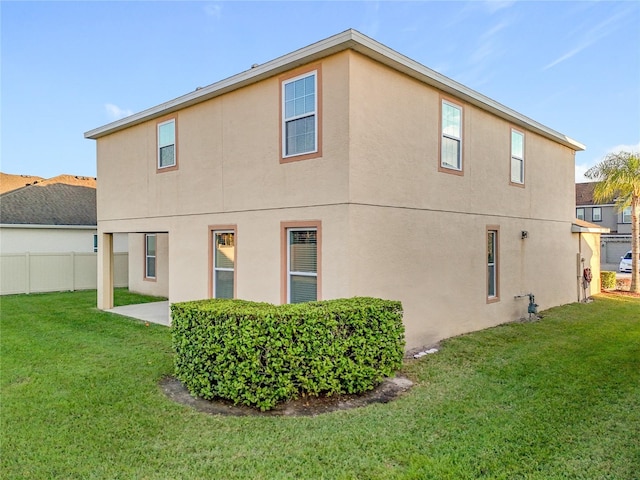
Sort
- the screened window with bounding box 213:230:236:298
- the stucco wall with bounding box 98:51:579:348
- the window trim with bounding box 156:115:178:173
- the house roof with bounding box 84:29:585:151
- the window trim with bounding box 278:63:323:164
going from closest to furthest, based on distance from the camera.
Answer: the house roof with bounding box 84:29:585:151 < the stucco wall with bounding box 98:51:579:348 < the window trim with bounding box 278:63:323:164 < the screened window with bounding box 213:230:236:298 < the window trim with bounding box 156:115:178:173

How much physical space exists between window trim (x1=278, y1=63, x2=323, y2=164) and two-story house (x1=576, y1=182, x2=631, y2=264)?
32.2 meters

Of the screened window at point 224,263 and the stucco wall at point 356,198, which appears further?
the screened window at point 224,263

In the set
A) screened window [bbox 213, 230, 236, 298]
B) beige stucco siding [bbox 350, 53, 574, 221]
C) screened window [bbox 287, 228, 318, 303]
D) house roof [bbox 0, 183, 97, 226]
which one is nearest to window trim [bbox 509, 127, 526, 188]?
beige stucco siding [bbox 350, 53, 574, 221]

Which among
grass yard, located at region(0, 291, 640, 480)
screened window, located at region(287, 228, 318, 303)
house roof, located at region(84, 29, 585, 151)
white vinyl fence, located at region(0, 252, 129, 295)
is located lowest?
grass yard, located at region(0, 291, 640, 480)

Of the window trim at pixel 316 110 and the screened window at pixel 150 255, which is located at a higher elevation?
the window trim at pixel 316 110

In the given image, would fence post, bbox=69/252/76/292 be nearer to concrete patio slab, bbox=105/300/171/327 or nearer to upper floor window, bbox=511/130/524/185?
concrete patio slab, bbox=105/300/171/327

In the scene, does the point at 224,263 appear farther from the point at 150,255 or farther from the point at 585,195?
the point at 585,195

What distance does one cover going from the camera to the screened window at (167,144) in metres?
10.2

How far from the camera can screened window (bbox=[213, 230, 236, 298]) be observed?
29.7 ft

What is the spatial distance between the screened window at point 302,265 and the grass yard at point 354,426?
215 centimetres

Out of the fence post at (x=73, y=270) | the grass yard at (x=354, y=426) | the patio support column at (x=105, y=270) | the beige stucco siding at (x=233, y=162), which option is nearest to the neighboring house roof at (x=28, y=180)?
the fence post at (x=73, y=270)

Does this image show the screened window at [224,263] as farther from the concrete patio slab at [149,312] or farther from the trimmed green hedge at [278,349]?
the trimmed green hedge at [278,349]

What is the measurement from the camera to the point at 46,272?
16.8 meters

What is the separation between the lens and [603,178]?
1661 centimetres
